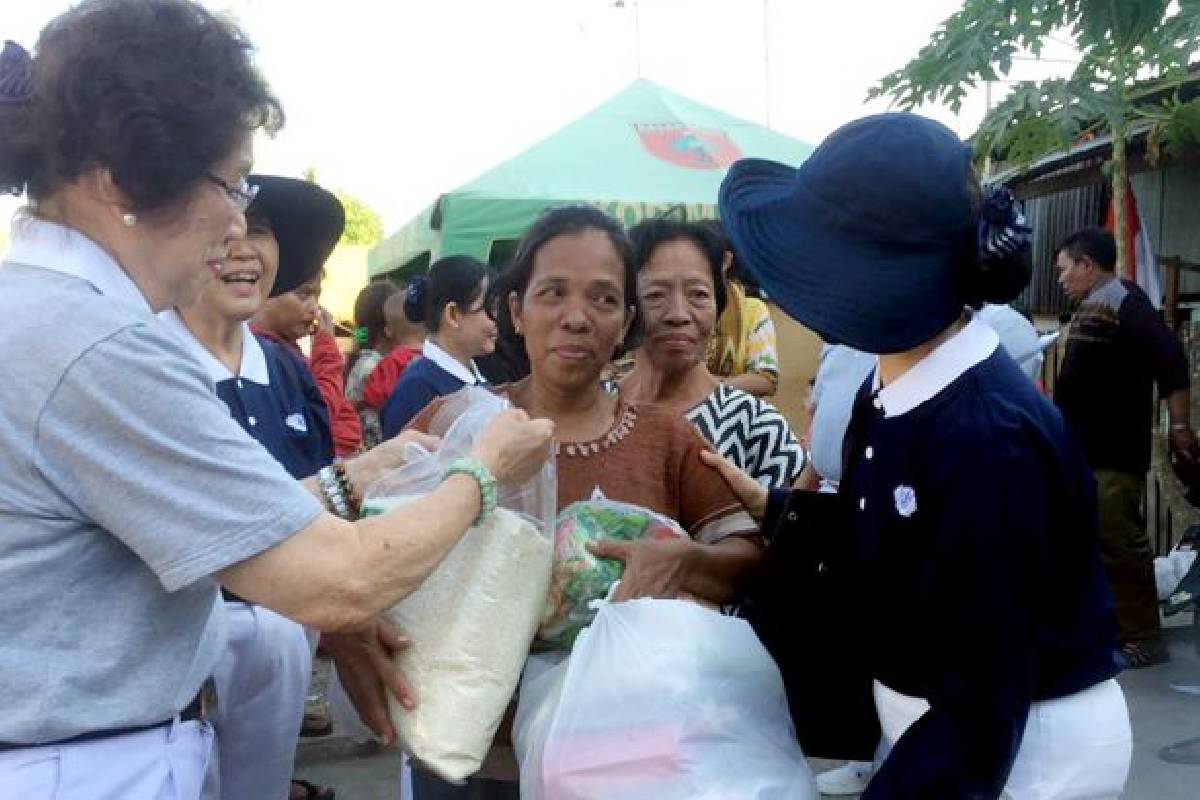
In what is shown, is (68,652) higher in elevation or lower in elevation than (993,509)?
lower

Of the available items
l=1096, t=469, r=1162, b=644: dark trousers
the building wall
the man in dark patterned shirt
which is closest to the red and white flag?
the man in dark patterned shirt

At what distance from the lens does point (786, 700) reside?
1.72 meters

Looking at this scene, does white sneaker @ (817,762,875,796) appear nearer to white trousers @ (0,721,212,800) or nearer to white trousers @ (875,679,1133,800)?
white trousers @ (875,679,1133,800)

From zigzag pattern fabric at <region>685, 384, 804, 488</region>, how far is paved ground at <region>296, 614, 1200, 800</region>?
7.11 ft

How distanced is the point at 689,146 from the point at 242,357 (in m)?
5.68

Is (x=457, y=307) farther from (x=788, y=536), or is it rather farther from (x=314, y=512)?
(x=314, y=512)

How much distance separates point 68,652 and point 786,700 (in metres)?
→ 0.99

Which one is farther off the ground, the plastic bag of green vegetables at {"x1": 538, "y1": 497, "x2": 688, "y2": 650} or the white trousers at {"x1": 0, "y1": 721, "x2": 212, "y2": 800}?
the plastic bag of green vegetables at {"x1": 538, "y1": 497, "x2": 688, "y2": 650}

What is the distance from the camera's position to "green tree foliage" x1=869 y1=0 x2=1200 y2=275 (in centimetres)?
448

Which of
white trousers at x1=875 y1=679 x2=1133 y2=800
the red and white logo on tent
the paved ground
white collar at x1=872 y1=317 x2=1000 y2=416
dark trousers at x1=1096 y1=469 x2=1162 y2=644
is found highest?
the red and white logo on tent

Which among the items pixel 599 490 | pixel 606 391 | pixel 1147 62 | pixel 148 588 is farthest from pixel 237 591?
pixel 1147 62

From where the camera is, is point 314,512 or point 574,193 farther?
point 574,193

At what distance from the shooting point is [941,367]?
1443 millimetres

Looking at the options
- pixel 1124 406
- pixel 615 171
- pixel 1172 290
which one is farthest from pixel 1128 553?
pixel 615 171
